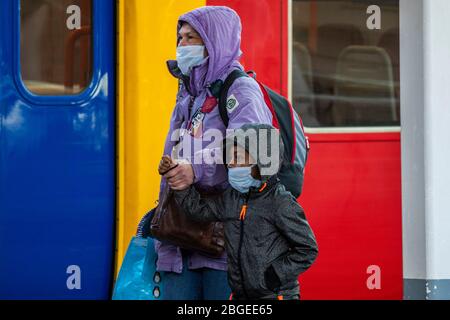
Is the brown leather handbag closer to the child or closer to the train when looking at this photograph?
the child

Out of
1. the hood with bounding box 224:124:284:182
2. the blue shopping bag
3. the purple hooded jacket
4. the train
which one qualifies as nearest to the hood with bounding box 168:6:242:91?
the purple hooded jacket

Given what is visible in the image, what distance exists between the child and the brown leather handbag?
8 centimetres

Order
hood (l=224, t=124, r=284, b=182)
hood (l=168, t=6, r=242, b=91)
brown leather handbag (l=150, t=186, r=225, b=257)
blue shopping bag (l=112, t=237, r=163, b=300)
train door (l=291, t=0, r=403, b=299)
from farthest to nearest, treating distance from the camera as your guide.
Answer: train door (l=291, t=0, r=403, b=299) < blue shopping bag (l=112, t=237, r=163, b=300) < hood (l=168, t=6, r=242, b=91) < brown leather handbag (l=150, t=186, r=225, b=257) < hood (l=224, t=124, r=284, b=182)

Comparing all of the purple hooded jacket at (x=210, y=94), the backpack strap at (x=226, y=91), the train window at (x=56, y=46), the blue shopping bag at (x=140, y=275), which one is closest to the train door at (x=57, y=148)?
the train window at (x=56, y=46)

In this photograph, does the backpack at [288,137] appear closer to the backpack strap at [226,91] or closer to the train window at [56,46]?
the backpack strap at [226,91]

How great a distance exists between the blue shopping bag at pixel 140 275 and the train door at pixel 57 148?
1.77 ft

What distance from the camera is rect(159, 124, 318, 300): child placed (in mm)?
2963

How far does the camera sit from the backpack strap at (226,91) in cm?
315

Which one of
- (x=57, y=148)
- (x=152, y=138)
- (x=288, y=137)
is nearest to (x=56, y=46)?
(x=57, y=148)

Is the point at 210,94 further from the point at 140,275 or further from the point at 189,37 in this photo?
the point at 140,275

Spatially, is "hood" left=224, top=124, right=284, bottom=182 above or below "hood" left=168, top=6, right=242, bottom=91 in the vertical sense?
below

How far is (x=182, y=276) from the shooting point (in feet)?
10.6

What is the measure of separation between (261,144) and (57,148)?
1.45m

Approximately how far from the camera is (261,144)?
293 cm
